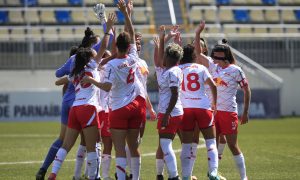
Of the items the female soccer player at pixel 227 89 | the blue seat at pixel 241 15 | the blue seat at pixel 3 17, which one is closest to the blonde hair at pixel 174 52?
the female soccer player at pixel 227 89

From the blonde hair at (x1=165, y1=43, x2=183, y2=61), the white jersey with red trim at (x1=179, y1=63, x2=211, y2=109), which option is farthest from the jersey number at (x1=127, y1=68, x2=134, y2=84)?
the white jersey with red trim at (x1=179, y1=63, x2=211, y2=109)

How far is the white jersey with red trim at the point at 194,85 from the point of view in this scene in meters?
12.8

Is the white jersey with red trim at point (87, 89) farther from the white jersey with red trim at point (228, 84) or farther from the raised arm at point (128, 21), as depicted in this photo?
the white jersey with red trim at point (228, 84)

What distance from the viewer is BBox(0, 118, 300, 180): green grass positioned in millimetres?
15271

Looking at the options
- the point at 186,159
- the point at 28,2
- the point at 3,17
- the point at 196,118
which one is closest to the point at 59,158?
the point at 186,159

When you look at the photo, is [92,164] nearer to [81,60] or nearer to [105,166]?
[105,166]

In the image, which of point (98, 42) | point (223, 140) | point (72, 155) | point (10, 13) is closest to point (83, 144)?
point (98, 42)

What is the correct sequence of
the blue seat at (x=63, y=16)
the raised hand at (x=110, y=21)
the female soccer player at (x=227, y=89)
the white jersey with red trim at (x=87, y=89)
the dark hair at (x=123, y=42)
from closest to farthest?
the dark hair at (x=123, y=42), the raised hand at (x=110, y=21), the white jersey with red trim at (x=87, y=89), the female soccer player at (x=227, y=89), the blue seat at (x=63, y=16)

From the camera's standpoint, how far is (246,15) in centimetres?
4181

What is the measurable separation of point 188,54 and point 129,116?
1.68 metres

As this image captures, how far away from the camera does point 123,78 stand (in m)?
12.0

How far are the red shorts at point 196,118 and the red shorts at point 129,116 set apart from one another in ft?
3.37

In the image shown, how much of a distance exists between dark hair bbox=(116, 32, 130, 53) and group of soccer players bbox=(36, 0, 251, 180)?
1cm

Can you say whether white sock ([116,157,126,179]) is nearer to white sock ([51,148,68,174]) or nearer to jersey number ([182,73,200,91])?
white sock ([51,148,68,174])
